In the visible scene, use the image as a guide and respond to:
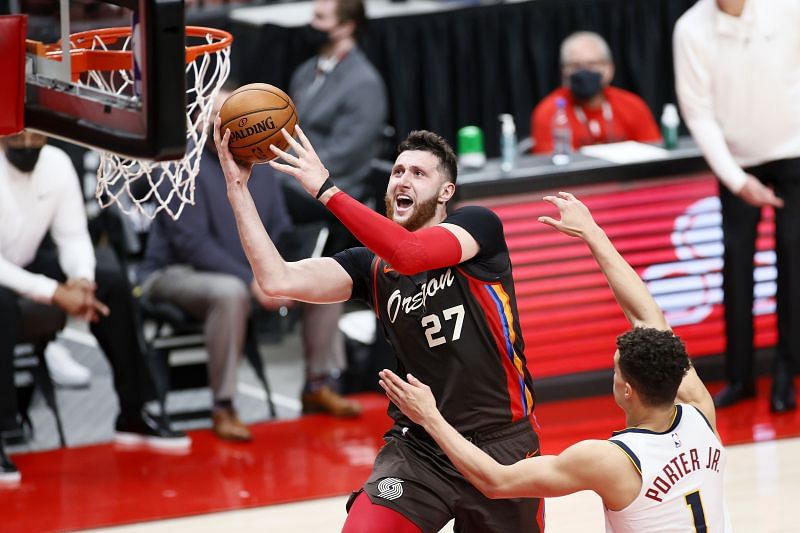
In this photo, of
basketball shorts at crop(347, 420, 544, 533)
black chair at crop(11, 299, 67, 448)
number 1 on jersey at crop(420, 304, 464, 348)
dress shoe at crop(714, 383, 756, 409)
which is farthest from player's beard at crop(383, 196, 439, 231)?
dress shoe at crop(714, 383, 756, 409)

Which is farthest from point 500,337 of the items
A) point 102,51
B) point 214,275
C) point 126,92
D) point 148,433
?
point 148,433

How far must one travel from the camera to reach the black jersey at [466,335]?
4.72 m

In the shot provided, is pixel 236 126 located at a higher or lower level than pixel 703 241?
higher

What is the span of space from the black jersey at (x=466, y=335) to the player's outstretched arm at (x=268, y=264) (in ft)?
0.75

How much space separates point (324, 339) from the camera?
7699mm

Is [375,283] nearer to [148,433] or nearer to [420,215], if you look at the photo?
[420,215]

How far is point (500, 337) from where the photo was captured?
15.6 feet

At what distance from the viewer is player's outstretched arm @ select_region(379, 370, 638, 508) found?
396cm

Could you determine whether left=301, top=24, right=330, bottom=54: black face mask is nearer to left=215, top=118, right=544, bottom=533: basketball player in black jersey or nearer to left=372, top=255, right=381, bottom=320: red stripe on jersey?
left=215, top=118, right=544, bottom=533: basketball player in black jersey

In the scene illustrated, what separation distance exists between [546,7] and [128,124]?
7030mm

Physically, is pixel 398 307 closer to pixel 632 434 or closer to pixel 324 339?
pixel 632 434

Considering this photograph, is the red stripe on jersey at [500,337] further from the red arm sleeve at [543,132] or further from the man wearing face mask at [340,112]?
the red arm sleeve at [543,132]

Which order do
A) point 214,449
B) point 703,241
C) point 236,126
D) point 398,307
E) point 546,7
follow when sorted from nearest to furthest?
point 236,126 < point 398,307 < point 214,449 < point 703,241 < point 546,7

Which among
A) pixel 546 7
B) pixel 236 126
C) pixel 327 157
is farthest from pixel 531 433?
pixel 546 7
